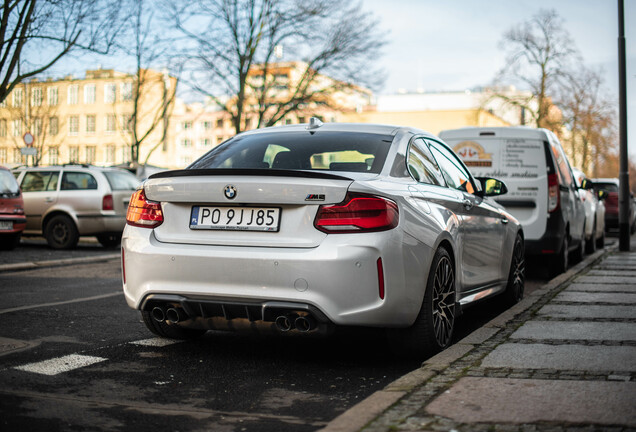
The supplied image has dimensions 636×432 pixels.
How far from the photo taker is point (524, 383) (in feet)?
13.9

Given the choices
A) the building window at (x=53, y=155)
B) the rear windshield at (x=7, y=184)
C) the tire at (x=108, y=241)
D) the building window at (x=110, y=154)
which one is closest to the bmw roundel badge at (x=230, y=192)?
the rear windshield at (x=7, y=184)

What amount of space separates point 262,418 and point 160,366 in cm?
139

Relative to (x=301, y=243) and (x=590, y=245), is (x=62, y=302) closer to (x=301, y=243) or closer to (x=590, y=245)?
(x=301, y=243)

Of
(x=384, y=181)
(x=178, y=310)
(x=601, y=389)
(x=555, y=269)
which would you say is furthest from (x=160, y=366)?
(x=555, y=269)

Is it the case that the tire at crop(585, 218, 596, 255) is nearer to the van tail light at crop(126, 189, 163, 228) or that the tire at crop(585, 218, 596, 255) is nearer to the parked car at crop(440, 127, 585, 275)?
the parked car at crop(440, 127, 585, 275)

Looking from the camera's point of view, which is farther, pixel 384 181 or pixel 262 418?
pixel 384 181

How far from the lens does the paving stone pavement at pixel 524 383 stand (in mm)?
3508

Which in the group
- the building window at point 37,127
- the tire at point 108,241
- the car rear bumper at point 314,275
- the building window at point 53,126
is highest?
the building window at point 53,126

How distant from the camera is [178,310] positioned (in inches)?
202

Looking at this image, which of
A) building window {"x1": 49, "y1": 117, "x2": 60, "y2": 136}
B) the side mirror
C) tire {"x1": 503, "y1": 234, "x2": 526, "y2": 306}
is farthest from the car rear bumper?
building window {"x1": 49, "y1": 117, "x2": 60, "y2": 136}

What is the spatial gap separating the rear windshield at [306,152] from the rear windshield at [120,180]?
11562 mm

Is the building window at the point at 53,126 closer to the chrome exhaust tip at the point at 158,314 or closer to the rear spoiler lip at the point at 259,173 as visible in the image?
the chrome exhaust tip at the point at 158,314

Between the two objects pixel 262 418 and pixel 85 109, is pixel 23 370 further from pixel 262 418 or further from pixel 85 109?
pixel 85 109

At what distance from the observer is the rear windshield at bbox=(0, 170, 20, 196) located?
51.3 ft
